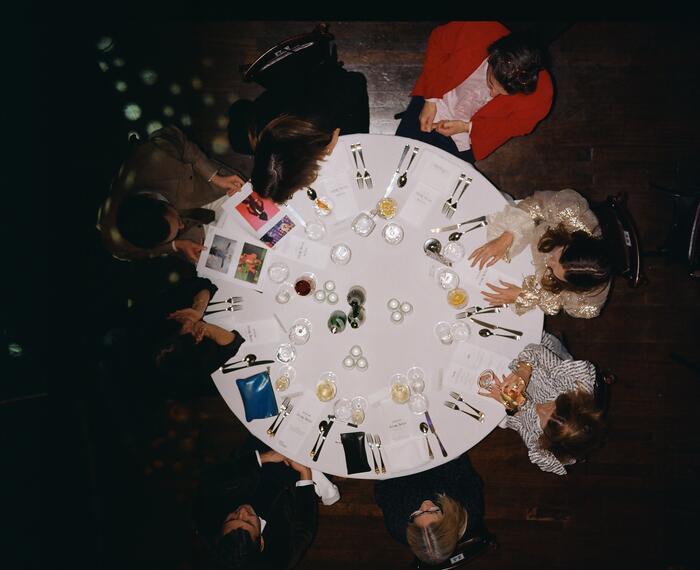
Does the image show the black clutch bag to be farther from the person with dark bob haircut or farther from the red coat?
the red coat

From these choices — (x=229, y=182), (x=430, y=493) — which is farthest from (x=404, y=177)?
(x=430, y=493)

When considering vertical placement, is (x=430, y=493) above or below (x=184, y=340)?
below

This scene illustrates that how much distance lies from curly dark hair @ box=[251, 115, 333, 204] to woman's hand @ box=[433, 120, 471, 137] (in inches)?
29.7

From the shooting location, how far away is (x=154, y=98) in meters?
3.37

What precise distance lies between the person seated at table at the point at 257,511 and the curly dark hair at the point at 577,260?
1.84 m

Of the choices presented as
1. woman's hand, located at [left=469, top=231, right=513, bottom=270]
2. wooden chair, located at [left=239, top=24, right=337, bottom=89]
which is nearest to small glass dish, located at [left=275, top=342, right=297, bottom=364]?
woman's hand, located at [left=469, top=231, right=513, bottom=270]

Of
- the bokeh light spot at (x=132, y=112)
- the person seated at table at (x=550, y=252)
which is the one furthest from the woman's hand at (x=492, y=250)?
the bokeh light spot at (x=132, y=112)

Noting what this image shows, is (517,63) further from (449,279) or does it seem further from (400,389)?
(400,389)

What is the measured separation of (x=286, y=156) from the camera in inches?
90.7

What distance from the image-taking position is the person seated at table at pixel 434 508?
2.42 metres

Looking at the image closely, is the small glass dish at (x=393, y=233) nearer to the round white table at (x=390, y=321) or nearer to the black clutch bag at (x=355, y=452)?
the round white table at (x=390, y=321)

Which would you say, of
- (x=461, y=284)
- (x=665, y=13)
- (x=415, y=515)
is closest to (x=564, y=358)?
(x=461, y=284)

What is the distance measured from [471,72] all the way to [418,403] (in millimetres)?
1864

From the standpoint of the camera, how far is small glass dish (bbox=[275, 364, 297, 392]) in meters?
2.39
